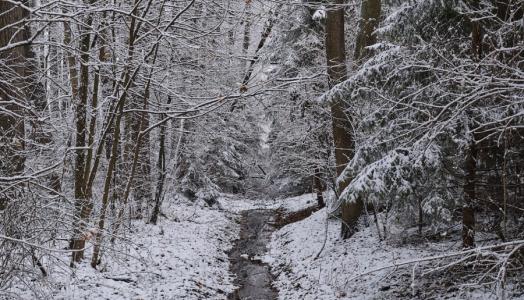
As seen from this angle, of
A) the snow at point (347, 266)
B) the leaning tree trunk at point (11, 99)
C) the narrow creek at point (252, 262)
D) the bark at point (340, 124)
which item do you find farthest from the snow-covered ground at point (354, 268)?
the leaning tree trunk at point (11, 99)

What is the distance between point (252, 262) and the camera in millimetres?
12219

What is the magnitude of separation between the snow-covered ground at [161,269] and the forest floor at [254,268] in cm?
2

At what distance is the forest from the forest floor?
0.05m

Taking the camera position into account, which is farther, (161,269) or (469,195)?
(161,269)

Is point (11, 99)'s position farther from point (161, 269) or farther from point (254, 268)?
point (254, 268)

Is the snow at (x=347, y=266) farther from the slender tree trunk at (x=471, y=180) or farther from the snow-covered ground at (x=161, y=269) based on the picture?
the snow-covered ground at (x=161, y=269)

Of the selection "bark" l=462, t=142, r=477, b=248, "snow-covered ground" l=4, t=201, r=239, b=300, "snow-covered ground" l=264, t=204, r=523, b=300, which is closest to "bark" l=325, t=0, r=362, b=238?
"snow-covered ground" l=264, t=204, r=523, b=300

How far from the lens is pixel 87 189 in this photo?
7.36 meters

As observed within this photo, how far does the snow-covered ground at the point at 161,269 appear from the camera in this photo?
7090 millimetres

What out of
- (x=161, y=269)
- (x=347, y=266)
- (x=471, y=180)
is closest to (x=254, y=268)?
(x=161, y=269)

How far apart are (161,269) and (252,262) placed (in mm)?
3351

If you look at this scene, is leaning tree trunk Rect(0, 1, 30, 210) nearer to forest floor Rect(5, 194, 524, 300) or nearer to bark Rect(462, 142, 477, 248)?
forest floor Rect(5, 194, 524, 300)

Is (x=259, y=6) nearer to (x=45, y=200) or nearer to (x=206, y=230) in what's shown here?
(x=45, y=200)

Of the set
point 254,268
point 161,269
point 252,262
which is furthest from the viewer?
point 252,262
